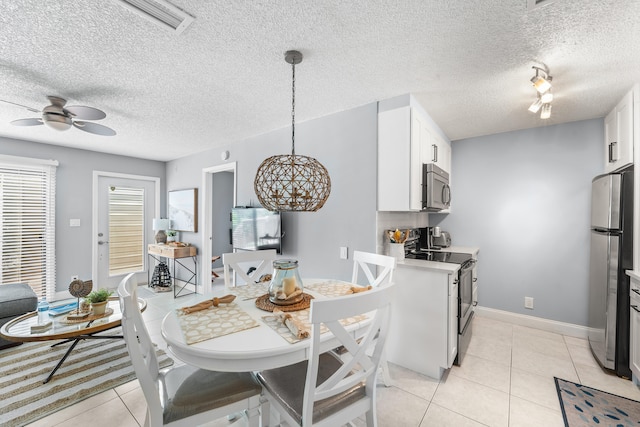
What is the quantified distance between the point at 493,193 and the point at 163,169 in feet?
18.8

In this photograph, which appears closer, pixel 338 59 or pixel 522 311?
pixel 338 59

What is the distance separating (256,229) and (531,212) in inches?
131

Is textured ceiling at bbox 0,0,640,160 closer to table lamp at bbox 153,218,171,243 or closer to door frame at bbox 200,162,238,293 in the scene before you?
door frame at bbox 200,162,238,293

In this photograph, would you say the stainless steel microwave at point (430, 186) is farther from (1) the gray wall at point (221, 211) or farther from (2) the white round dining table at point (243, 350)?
(1) the gray wall at point (221, 211)

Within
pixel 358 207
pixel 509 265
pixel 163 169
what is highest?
pixel 163 169

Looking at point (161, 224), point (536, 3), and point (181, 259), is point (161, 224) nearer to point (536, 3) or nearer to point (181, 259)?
point (181, 259)

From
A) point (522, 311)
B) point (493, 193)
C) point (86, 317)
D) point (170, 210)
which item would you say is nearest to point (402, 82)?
point (493, 193)

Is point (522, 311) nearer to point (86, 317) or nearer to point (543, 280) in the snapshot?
point (543, 280)

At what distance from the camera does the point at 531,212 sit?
10.8 ft

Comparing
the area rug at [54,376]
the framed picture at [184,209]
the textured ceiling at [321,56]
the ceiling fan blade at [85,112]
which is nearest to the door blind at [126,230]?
the framed picture at [184,209]

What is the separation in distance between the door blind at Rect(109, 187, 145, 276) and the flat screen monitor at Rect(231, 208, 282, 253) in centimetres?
Result: 267

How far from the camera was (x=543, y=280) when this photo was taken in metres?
3.21

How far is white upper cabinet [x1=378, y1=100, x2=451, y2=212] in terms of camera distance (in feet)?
8.00

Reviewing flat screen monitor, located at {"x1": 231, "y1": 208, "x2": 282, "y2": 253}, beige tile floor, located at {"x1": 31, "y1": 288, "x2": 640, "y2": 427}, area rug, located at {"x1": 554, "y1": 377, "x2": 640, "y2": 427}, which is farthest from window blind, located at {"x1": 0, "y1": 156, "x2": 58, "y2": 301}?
area rug, located at {"x1": 554, "y1": 377, "x2": 640, "y2": 427}
